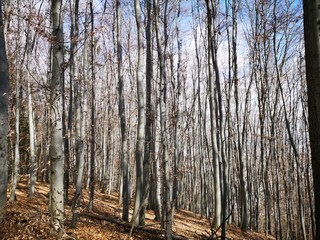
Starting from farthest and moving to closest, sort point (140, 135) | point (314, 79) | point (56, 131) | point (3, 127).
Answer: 1. point (140, 135)
2. point (56, 131)
3. point (3, 127)
4. point (314, 79)

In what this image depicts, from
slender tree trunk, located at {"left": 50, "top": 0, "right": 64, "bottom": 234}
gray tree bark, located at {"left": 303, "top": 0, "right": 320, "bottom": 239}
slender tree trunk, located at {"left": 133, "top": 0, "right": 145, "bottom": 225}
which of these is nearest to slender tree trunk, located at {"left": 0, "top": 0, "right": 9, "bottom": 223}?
slender tree trunk, located at {"left": 50, "top": 0, "right": 64, "bottom": 234}

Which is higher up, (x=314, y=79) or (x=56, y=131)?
(x=314, y=79)

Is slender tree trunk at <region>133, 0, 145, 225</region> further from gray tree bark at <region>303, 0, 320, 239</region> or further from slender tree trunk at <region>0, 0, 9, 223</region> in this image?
gray tree bark at <region>303, 0, 320, 239</region>

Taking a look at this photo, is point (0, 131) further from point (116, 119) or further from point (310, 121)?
point (116, 119)

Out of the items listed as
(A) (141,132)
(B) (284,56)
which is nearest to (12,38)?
(A) (141,132)

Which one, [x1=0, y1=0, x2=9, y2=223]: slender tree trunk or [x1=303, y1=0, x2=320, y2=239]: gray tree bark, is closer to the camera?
[x1=303, y1=0, x2=320, y2=239]: gray tree bark

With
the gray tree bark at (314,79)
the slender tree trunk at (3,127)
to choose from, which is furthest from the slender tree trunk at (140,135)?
the gray tree bark at (314,79)

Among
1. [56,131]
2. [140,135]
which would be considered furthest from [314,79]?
[140,135]

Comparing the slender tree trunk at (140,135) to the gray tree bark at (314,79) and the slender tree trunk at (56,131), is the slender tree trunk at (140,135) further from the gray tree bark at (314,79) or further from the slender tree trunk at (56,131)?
the gray tree bark at (314,79)

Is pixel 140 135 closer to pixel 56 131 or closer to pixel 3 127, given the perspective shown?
pixel 56 131

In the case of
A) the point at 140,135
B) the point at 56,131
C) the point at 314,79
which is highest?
the point at 314,79

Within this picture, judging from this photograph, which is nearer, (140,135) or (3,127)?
(3,127)

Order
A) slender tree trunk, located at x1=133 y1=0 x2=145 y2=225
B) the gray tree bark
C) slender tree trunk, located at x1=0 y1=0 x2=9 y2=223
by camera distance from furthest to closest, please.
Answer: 1. slender tree trunk, located at x1=133 y1=0 x2=145 y2=225
2. slender tree trunk, located at x1=0 y1=0 x2=9 y2=223
3. the gray tree bark

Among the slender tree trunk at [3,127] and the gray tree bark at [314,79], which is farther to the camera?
the slender tree trunk at [3,127]
